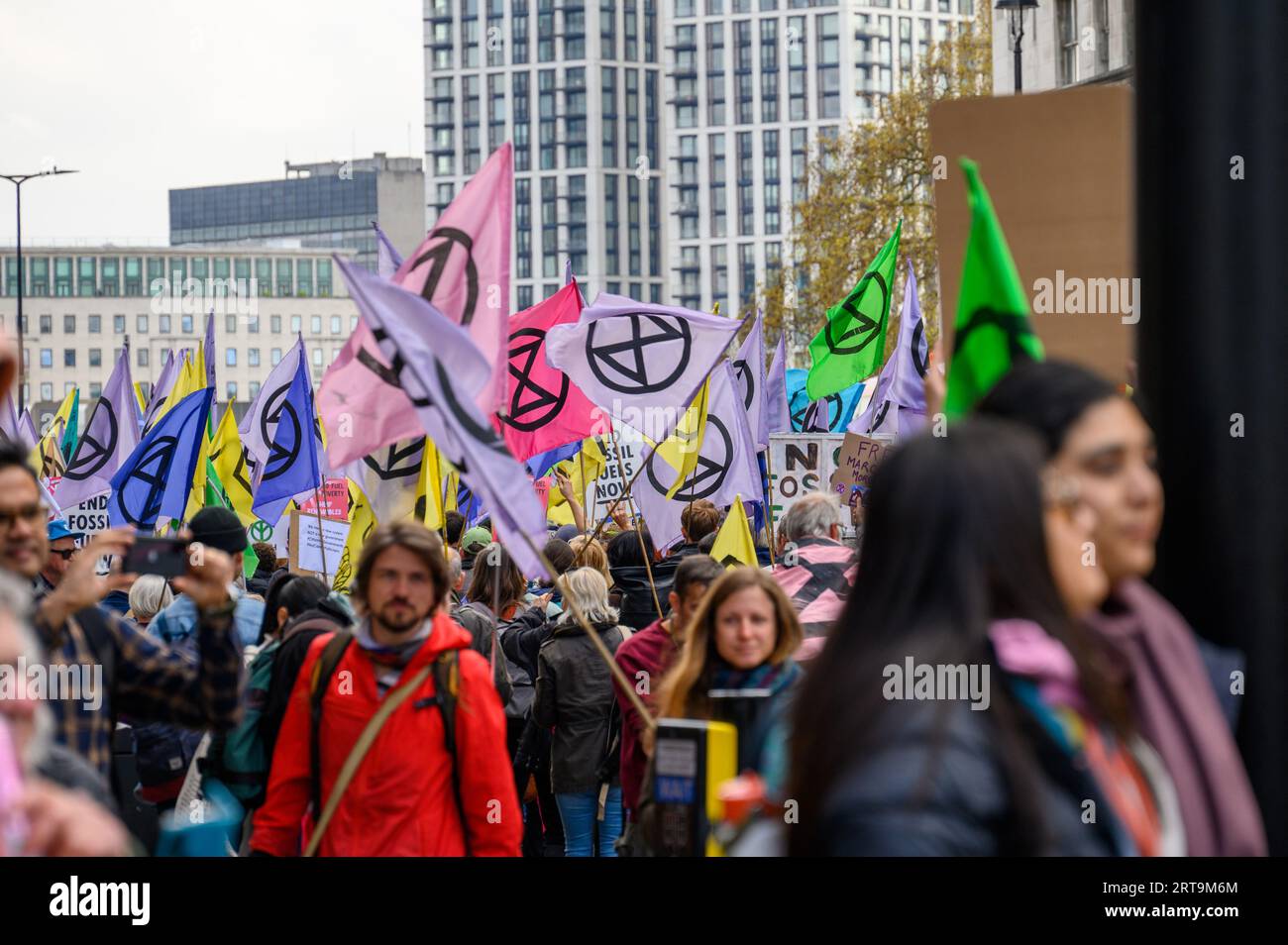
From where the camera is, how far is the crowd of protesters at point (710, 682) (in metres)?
2.01

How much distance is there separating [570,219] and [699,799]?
484 feet

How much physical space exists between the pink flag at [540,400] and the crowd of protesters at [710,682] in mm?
2197

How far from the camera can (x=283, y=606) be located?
6.30 m

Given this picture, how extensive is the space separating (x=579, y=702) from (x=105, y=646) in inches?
Result: 153

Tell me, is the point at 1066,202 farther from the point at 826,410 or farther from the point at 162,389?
the point at 162,389

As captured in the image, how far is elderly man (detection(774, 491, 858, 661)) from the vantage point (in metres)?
6.62

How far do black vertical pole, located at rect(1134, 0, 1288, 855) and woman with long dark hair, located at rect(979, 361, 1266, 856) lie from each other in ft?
1.35

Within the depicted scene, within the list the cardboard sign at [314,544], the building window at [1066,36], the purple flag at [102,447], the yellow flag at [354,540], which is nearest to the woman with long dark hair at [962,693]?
the yellow flag at [354,540]

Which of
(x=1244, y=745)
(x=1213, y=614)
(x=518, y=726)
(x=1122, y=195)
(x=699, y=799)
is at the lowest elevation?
(x=518, y=726)

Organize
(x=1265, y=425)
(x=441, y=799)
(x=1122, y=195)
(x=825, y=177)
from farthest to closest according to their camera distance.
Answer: (x=825, y=177), (x=441, y=799), (x=1122, y=195), (x=1265, y=425)

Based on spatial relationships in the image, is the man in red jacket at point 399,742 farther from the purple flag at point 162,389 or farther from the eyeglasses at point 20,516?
the purple flag at point 162,389

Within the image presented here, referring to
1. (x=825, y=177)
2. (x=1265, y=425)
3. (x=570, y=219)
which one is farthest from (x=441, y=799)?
(x=570, y=219)

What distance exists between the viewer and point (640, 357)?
407 inches

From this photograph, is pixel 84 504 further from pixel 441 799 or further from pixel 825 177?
pixel 825 177
